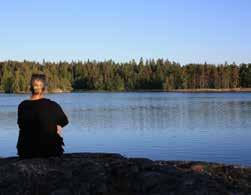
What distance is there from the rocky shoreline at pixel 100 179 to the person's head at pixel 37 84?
1.03 m

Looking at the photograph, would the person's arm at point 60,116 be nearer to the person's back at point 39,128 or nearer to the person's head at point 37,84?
the person's back at point 39,128

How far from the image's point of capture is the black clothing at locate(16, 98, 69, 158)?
26.8 feet

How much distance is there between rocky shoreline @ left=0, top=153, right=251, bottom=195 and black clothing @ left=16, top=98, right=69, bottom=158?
0.85ft

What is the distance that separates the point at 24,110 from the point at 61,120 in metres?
0.58

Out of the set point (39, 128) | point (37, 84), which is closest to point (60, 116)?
point (39, 128)

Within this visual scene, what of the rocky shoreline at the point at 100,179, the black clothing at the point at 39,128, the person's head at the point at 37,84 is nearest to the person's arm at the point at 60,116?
the black clothing at the point at 39,128

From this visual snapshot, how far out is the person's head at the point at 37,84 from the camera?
798 centimetres

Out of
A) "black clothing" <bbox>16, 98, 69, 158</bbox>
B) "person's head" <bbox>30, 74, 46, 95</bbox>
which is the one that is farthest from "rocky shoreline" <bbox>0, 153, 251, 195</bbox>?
"person's head" <bbox>30, 74, 46, 95</bbox>

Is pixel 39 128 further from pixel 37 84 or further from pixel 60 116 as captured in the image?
pixel 37 84

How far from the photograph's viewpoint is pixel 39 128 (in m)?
8.16

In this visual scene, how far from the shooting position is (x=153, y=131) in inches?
A: 1554

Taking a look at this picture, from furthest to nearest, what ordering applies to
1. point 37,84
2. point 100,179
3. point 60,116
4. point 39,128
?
point 60,116
point 39,128
point 37,84
point 100,179

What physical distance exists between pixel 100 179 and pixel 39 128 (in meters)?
1.34

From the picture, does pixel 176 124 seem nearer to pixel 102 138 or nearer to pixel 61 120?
pixel 102 138
